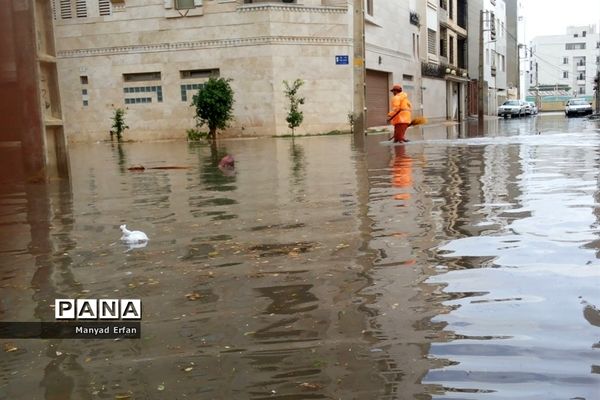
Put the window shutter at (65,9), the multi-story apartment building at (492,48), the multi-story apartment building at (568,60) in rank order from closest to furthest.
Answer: the window shutter at (65,9)
the multi-story apartment building at (492,48)
the multi-story apartment building at (568,60)

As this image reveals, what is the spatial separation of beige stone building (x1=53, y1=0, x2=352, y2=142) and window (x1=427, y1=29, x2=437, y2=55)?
57.9 feet

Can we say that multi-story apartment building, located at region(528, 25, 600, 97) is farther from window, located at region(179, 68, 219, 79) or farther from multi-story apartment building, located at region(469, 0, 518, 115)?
window, located at region(179, 68, 219, 79)

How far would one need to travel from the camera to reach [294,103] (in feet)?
88.4

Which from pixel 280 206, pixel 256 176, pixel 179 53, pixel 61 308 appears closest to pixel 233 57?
pixel 179 53

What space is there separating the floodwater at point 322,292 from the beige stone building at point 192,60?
2015cm

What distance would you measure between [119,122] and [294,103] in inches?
313

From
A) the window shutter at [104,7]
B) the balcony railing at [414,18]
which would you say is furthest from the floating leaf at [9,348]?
the balcony railing at [414,18]

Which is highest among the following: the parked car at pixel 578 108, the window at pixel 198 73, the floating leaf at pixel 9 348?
the window at pixel 198 73

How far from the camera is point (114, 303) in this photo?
340 centimetres

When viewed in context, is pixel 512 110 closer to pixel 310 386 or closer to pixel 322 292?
pixel 322 292

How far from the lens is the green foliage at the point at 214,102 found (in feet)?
83.1

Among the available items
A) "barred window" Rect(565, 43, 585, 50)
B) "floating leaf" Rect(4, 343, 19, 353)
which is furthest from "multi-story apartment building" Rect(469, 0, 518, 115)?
"floating leaf" Rect(4, 343, 19, 353)

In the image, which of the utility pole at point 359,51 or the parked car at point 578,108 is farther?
the parked car at point 578,108

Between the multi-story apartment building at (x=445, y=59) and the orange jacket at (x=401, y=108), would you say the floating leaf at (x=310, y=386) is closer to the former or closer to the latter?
the orange jacket at (x=401, y=108)
